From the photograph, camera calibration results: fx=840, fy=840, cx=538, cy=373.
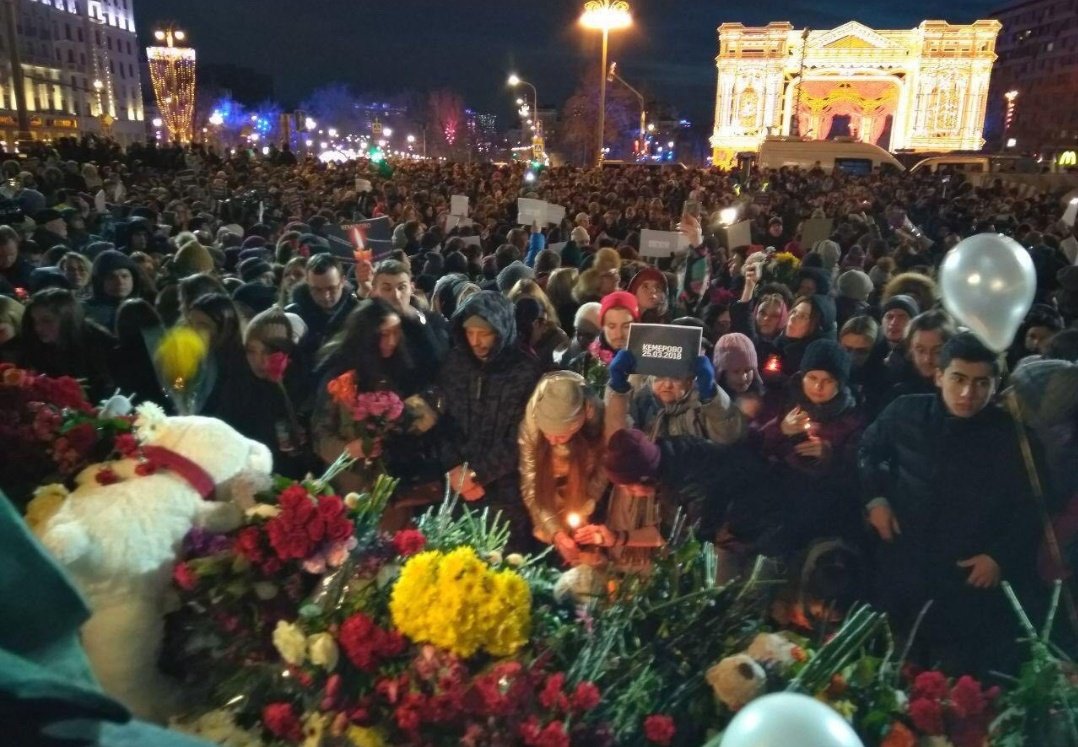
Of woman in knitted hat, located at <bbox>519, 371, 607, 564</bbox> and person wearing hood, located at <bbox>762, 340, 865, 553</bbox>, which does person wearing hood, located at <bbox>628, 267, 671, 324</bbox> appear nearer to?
person wearing hood, located at <bbox>762, 340, 865, 553</bbox>

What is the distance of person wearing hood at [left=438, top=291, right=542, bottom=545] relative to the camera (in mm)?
3945

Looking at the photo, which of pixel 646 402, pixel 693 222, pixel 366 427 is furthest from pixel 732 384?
pixel 693 222

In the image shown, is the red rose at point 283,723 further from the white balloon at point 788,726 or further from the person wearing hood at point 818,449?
the person wearing hood at point 818,449

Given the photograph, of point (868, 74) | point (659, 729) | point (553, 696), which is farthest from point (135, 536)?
point (868, 74)

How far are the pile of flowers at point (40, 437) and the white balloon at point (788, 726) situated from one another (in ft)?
6.10

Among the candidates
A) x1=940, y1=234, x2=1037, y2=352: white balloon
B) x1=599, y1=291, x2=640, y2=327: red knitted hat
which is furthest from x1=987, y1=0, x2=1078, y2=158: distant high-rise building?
x1=940, y1=234, x2=1037, y2=352: white balloon

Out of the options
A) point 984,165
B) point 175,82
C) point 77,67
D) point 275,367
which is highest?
point 77,67

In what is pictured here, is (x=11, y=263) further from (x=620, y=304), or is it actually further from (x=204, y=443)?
(x=204, y=443)

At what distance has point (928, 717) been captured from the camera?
187 centimetres

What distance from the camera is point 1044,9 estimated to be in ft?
269

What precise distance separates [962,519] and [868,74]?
64.8 m

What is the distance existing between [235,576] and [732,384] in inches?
115

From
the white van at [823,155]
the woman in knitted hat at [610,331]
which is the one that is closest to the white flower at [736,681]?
the woman in knitted hat at [610,331]

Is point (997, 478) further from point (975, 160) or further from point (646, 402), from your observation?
point (975, 160)
